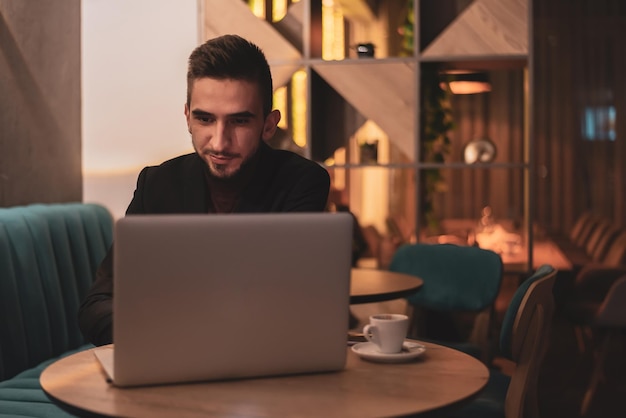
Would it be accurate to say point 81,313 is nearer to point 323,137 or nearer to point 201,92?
point 201,92

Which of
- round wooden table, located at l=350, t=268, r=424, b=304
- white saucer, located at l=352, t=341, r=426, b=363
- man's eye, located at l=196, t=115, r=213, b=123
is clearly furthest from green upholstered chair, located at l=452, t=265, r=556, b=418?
man's eye, located at l=196, t=115, r=213, b=123

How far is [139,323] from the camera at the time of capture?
139 cm

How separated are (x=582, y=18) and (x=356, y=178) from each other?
151 inches

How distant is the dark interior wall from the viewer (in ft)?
11.8

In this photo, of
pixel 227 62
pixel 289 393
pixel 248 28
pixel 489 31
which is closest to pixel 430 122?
pixel 489 31

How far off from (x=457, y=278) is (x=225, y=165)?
1.87 m

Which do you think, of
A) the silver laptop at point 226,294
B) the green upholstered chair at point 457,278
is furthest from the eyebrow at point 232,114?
the green upholstered chair at point 457,278

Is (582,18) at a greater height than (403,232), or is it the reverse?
(582,18)

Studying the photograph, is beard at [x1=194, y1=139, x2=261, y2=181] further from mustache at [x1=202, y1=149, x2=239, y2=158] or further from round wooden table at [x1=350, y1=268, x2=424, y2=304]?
round wooden table at [x1=350, y1=268, x2=424, y2=304]

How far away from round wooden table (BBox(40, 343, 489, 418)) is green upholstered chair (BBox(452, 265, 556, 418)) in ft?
1.75

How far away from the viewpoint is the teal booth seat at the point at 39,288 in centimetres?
285

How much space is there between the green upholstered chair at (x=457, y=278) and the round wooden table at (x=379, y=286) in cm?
17

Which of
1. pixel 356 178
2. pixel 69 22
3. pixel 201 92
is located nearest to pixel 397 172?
pixel 356 178

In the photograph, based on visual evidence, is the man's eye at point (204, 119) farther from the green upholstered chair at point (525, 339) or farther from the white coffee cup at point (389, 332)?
the green upholstered chair at point (525, 339)
